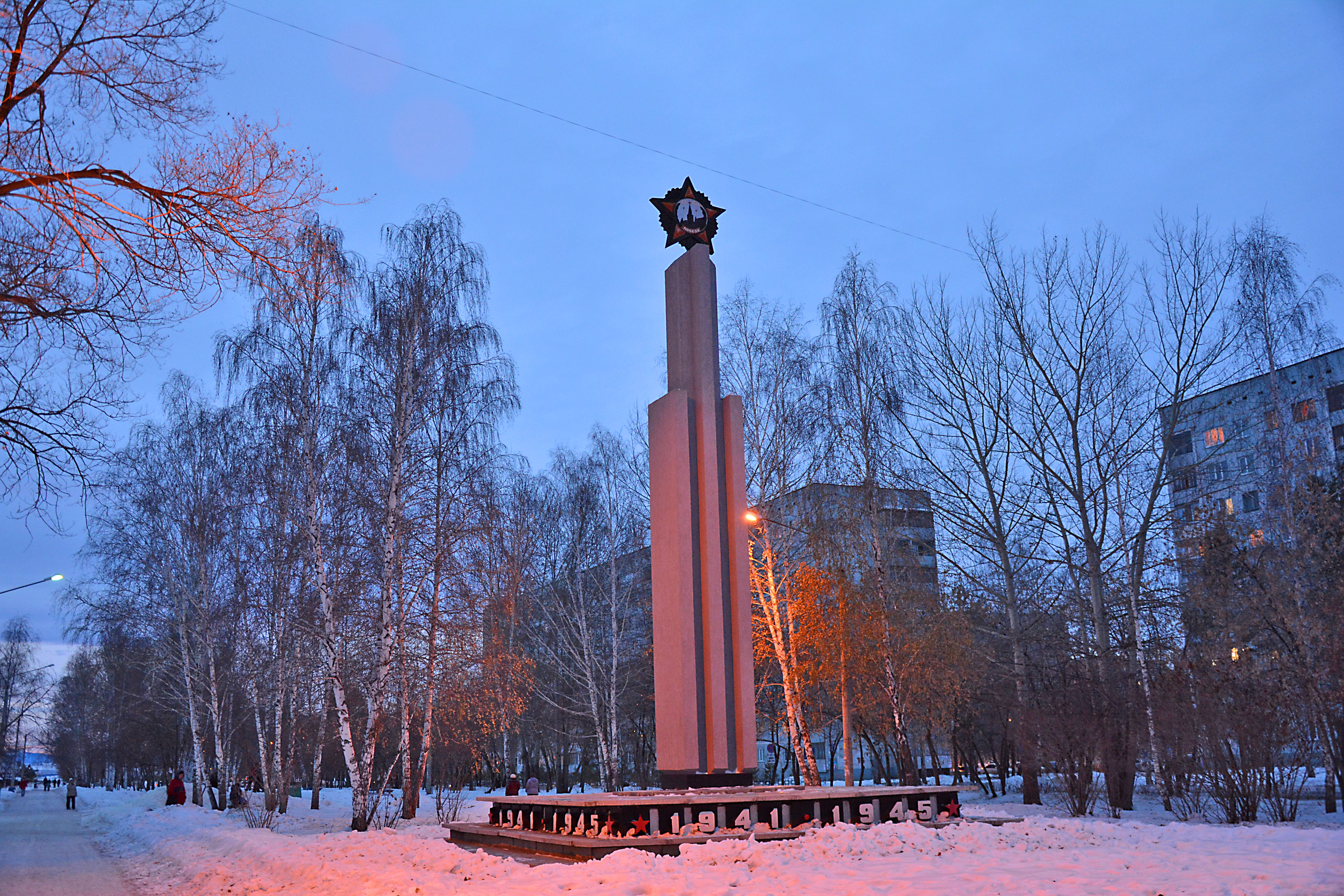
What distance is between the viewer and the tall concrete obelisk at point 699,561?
44.2 feet

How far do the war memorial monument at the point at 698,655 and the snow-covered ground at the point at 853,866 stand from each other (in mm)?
1029

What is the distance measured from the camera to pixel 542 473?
3325 centimetres

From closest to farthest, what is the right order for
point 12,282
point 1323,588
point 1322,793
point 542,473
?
point 12,282
point 1323,588
point 1322,793
point 542,473

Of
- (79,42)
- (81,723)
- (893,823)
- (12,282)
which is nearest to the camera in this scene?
(79,42)

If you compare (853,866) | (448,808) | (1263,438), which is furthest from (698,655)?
(1263,438)

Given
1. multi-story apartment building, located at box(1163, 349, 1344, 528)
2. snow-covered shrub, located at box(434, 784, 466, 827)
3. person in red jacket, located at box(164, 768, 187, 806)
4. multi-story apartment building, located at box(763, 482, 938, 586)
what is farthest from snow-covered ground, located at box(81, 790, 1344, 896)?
person in red jacket, located at box(164, 768, 187, 806)

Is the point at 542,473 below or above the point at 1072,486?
above

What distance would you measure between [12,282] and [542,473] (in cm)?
2609

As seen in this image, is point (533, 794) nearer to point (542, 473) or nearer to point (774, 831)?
point (542, 473)

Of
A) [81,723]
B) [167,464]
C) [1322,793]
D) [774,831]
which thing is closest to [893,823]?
[774,831]

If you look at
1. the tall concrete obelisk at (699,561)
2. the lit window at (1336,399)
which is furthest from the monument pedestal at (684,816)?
the lit window at (1336,399)

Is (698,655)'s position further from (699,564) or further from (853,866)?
(853,866)

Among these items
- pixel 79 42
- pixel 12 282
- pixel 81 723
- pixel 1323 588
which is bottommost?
pixel 81 723

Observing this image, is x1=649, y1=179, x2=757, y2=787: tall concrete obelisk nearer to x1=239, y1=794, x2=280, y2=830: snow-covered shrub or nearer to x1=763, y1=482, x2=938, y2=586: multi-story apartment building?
x1=763, y1=482, x2=938, y2=586: multi-story apartment building
